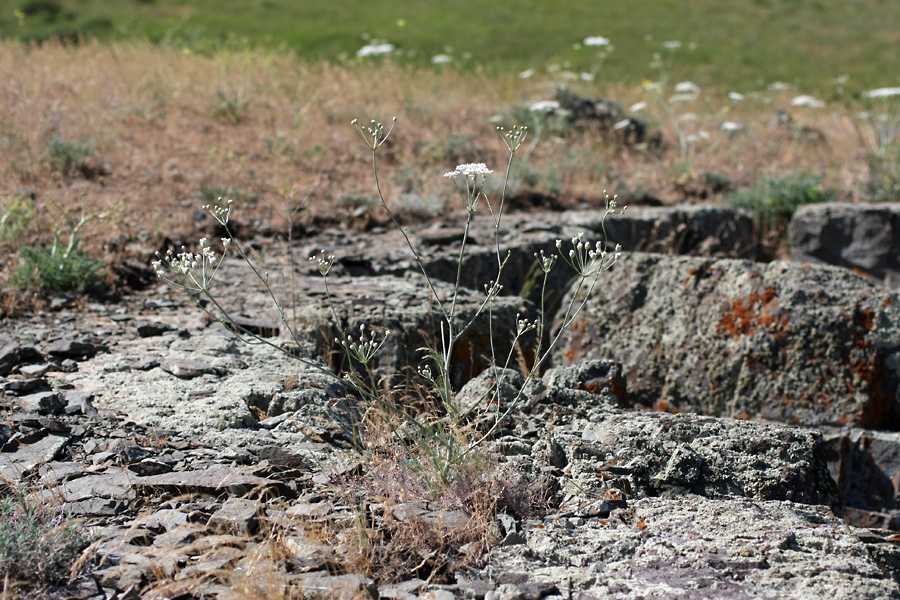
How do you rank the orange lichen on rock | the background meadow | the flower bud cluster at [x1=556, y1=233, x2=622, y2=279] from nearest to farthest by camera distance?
the flower bud cluster at [x1=556, y1=233, x2=622, y2=279] < the orange lichen on rock < the background meadow

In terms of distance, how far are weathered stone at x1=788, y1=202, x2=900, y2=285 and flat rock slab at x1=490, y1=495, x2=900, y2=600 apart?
5.07 meters

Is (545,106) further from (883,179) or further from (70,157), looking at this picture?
(70,157)

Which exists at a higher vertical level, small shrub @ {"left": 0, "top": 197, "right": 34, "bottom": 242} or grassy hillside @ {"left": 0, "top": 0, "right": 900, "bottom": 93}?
grassy hillside @ {"left": 0, "top": 0, "right": 900, "bottom": 93}

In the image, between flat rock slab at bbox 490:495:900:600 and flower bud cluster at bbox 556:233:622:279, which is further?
flower bud cluster at bbox 556:233:622:279

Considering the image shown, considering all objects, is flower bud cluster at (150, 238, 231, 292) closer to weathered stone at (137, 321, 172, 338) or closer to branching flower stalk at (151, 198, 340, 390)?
branching flower stalk at (151, 198, 340, 390)

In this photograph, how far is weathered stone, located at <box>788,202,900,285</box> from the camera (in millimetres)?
6508

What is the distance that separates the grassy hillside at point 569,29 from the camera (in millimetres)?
19984

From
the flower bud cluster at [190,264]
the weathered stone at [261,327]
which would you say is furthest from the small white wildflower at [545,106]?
the flower bud cluster at [190,264]

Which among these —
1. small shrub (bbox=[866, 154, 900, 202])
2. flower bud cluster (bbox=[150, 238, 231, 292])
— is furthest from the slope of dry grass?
flower bud cluster (bbox=[150, 238, 231, 292])

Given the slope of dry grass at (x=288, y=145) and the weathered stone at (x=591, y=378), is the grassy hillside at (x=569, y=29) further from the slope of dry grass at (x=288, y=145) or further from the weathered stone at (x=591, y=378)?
the weathered stone at (x=591, y=378)

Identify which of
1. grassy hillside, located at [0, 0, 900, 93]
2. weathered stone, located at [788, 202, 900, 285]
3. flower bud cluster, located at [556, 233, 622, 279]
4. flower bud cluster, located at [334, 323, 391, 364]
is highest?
grassy hillside, located at [0, 0, 900, 93]

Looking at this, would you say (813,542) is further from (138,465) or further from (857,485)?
(138,465)

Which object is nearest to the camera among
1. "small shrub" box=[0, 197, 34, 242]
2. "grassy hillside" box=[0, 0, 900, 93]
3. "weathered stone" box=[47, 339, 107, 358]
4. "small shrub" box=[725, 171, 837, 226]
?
"weathered stone" box=[47, 339, 107, 358]

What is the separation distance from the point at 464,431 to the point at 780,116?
34.1 ft
